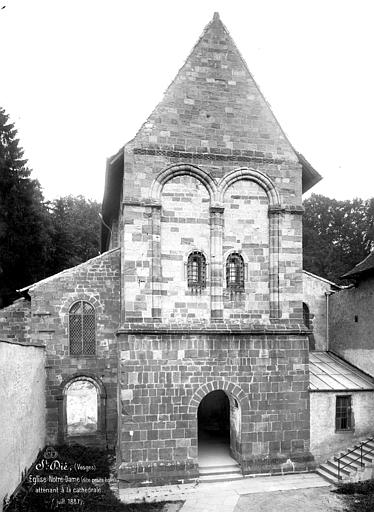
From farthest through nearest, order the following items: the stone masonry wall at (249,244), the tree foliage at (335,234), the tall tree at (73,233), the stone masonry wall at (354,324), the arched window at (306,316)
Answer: the tree foliage at (335,234) → the tall tree at (73,233) → the arched window at (306,316) → the stone masonry wall at (354,324) → the stone masonry wall at (249,244)

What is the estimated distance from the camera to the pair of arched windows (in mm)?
15227

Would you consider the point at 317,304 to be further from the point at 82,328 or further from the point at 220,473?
the point at 82,328

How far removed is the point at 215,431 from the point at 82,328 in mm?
7194

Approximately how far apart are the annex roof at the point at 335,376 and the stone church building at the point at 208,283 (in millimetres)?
1088

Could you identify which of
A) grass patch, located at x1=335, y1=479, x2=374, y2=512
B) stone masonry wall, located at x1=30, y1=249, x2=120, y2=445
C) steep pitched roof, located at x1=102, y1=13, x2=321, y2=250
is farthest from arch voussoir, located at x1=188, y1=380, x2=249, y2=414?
steep pitched roof, located at x1=102, y1=13, x2=321, y2=250

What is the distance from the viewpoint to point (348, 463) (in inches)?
575

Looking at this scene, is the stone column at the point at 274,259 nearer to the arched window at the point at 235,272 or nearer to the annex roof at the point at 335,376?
the arched window at the point at 235,272

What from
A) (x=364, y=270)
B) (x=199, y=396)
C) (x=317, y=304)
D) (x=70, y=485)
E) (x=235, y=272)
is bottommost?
(x=70, y=485)

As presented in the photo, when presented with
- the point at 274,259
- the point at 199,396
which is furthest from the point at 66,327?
the point at 274,259

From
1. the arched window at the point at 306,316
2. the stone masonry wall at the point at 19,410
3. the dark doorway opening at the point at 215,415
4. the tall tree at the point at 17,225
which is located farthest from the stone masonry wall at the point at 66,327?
the tall tree at the point at 17,225

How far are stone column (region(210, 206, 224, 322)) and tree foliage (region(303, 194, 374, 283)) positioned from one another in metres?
28.1

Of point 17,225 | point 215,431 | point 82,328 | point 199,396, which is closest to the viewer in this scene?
point 199,396

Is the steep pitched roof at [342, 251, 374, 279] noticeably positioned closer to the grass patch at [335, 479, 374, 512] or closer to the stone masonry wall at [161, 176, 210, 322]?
the stone masonry wall at [161, 176, 210, 322]

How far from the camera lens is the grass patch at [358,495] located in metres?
12.0
